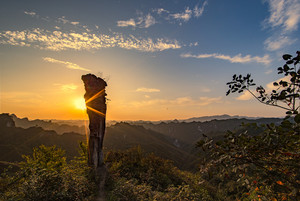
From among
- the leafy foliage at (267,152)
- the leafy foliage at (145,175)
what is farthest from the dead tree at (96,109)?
the leafy foliage at (267,152)

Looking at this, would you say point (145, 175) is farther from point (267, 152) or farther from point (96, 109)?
point (267, 152)

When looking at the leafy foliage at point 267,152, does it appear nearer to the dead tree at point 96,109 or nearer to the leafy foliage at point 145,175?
the leafy foliage at point 145,175

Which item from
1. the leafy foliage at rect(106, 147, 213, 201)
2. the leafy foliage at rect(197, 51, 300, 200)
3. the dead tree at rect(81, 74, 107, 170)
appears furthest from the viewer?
the dead tree at rect(81, 74, 107, 170)

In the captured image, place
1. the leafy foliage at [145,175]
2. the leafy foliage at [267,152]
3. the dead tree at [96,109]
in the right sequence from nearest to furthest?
the leafy foliage at [267,152] < the leafy foliage at [145,175] < the dead tree at [96,109]

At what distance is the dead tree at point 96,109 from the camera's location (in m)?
15.1

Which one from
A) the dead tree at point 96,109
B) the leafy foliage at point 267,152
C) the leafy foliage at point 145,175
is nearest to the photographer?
the leafy foliage at point 267,152

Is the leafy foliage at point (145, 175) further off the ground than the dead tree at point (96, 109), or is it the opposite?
the dead tree at point (96, 109)

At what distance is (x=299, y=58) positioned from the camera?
1.90m

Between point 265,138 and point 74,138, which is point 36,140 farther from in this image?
point 265,138

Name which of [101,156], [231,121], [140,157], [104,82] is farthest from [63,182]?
[231,121]

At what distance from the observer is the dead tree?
15110mm

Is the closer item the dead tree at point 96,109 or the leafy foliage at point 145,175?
the leafy foliage at point 145,175

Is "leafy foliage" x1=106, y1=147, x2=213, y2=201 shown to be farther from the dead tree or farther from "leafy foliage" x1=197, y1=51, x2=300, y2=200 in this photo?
"leafy foliage" x1=197, y1=51, x2=300, y2=200

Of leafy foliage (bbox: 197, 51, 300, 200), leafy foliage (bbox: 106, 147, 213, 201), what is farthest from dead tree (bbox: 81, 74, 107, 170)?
leafy foliage (bbox: 197, 51, 300, 200)
